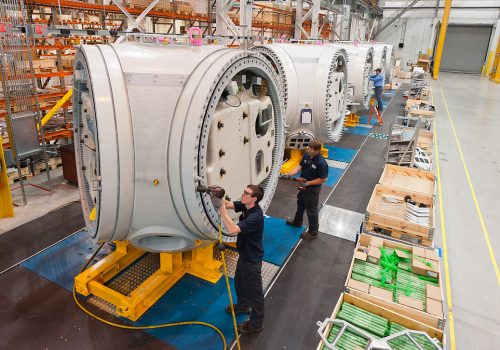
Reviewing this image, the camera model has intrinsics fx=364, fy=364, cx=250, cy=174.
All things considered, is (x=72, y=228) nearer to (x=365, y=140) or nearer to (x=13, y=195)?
(x=13, y=195)

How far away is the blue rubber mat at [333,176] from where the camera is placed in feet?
23.2

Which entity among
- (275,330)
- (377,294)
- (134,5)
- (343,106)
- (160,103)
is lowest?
(275,330)

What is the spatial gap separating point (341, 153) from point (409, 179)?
8.87ft

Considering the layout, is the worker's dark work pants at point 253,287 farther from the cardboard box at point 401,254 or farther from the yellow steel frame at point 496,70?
the yellow steel frame at point 496,70

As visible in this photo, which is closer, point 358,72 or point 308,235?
point 308,235

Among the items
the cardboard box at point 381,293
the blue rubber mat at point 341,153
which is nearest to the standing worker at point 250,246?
the cardboard box at point 381,293

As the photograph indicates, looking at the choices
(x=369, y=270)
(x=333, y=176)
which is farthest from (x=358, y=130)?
(x=369, y=270)

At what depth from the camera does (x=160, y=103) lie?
2.90 metres

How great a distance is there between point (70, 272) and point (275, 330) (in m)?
2.48

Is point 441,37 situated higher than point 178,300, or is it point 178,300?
point 441,37

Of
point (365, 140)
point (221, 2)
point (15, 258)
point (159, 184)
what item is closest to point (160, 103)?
point (159, 184)

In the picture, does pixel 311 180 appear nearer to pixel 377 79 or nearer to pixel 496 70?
pixel 377 79

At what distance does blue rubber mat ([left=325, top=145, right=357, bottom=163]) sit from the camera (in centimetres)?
847

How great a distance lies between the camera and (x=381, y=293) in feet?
11.2
